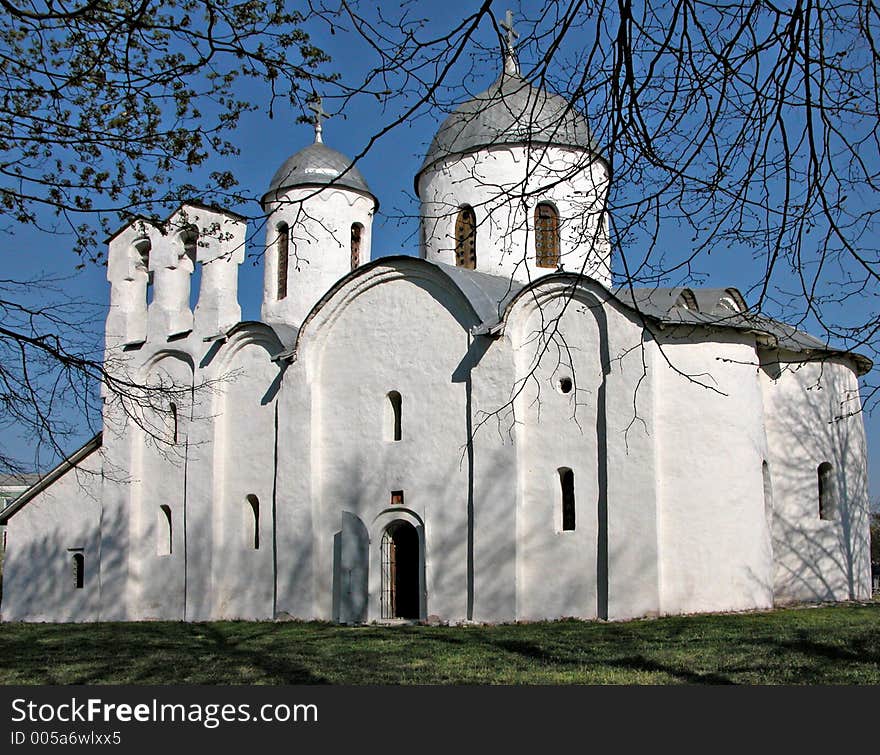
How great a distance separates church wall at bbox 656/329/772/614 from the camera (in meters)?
13.5

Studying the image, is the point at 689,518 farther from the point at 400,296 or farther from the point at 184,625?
the point at 184,625

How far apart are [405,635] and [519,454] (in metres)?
3.10

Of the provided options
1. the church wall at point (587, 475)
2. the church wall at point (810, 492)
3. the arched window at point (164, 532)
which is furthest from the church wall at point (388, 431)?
the church wall at point (810, 492)

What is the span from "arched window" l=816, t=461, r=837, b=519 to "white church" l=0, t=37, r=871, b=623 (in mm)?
54

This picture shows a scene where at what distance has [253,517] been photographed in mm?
16938

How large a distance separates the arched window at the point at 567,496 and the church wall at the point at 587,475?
7 centimetres

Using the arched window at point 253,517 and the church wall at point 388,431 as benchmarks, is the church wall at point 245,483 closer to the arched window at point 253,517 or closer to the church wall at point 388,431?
the arched window at point 253,517

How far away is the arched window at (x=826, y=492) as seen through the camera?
16.4 metres

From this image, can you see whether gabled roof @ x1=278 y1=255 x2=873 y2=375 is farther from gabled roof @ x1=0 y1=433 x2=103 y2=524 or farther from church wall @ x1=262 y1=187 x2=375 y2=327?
gabled roof @ x1=0 y1=433 x2=103 y2=524

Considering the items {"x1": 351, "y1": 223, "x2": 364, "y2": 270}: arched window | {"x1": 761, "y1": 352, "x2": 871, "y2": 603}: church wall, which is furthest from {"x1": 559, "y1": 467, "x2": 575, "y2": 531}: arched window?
{"x1": 351, "y1": 223, "x2": 364, "y2": 270}: arched window

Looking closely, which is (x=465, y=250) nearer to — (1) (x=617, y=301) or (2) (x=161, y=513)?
(1) (x=617, y=301)

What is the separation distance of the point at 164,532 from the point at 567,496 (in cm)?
797

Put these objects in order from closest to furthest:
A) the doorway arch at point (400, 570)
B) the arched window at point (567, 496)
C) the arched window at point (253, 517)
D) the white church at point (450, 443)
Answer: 1. the white church at point (450, 443)
2. the arched window at point (567, 496)
3. the doorway arch at point (400, 570)
4. the arched window at point (253, 517)

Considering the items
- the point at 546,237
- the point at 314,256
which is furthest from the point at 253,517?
the point at 546,237
